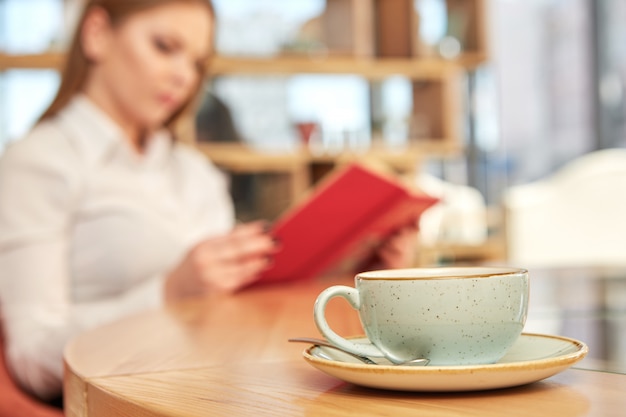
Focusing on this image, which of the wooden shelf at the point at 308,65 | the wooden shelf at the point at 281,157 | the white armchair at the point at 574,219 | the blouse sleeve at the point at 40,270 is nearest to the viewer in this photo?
the blouse sleeve at the point at 40,270

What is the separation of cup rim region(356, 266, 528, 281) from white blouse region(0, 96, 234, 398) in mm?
664

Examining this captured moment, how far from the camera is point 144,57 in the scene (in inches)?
64.0

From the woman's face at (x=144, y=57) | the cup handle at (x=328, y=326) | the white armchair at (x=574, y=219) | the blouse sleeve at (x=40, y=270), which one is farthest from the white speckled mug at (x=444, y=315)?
the white armchair at (x=574, y=219)

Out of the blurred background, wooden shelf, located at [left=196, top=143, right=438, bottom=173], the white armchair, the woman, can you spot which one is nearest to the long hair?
the woman

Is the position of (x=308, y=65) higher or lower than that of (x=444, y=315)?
higher

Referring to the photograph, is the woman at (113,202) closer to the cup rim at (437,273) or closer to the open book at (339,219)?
the open book at (339,219)

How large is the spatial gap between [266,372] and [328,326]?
0.30 feet

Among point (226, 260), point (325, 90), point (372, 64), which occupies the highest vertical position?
point (372, 64)

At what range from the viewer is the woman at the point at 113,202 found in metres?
1.22

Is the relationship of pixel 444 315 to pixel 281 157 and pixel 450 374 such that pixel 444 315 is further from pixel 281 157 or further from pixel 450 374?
pixel 281 157

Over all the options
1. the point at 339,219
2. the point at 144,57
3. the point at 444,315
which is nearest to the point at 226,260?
the point at 339,219

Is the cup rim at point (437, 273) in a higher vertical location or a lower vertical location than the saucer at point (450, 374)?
higher

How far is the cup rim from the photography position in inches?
19.2

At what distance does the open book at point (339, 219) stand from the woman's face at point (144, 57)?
19.4 inches
